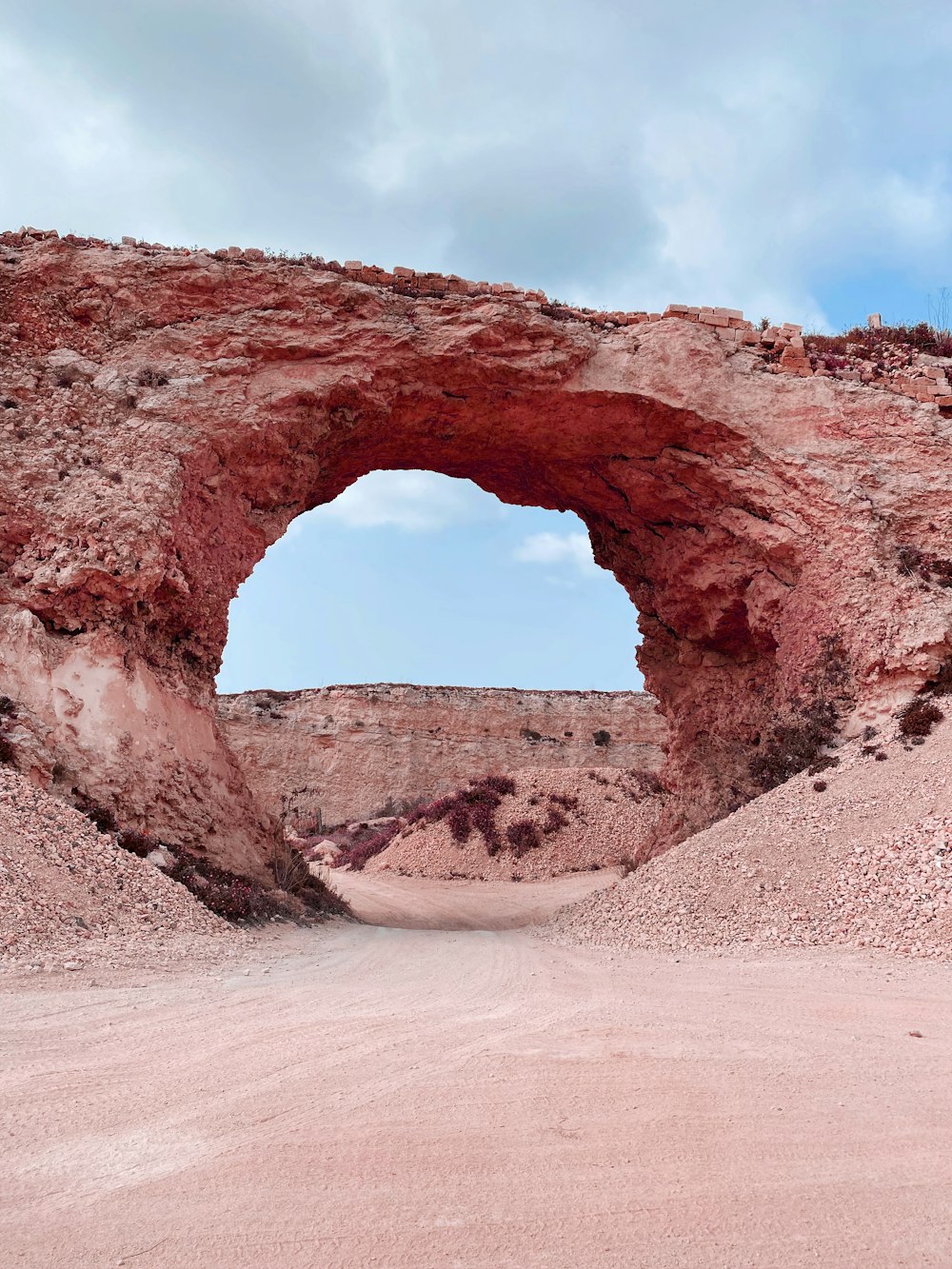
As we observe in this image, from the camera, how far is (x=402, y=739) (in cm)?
3431

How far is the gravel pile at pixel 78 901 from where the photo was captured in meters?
5.96

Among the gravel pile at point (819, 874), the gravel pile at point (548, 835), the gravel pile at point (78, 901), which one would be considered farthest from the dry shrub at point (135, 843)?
the gravel pile at point (548, 835)

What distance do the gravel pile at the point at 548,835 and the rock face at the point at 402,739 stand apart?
8891 mm

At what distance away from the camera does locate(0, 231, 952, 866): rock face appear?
10.6m

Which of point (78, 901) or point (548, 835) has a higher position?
point (78, 901)

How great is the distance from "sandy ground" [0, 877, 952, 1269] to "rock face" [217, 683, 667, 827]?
2839cm

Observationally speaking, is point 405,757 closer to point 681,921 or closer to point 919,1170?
point 681,921

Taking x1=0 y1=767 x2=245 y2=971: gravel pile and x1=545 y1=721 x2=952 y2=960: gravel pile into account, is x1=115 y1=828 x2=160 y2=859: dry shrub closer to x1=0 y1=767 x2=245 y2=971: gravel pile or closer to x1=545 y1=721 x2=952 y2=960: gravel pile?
x1=0 y1=767 x2=245 y2=971: gravel pile

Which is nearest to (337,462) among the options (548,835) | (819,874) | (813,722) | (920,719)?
(813,722)

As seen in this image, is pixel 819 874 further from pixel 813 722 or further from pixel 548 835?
pixel 548 835

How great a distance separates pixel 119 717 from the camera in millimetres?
10156

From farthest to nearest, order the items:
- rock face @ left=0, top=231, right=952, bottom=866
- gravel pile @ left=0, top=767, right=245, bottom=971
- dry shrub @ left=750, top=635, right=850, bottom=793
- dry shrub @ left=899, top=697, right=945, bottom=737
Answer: dry shrub @ left=750, top=635, right=850, bottom=793, rock face @ left=0, top=231, right=952, bottom=866, dry shrub @ left=899, top=697, right=945, bottom=737, gravel pile @ left=0, top=767, right=245, bottom=971

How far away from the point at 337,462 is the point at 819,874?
1010 cm

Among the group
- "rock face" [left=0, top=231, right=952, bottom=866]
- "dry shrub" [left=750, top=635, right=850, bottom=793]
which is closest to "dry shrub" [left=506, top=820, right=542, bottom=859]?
"rock face" [left=0, top=231, right=952, bottom=866]
